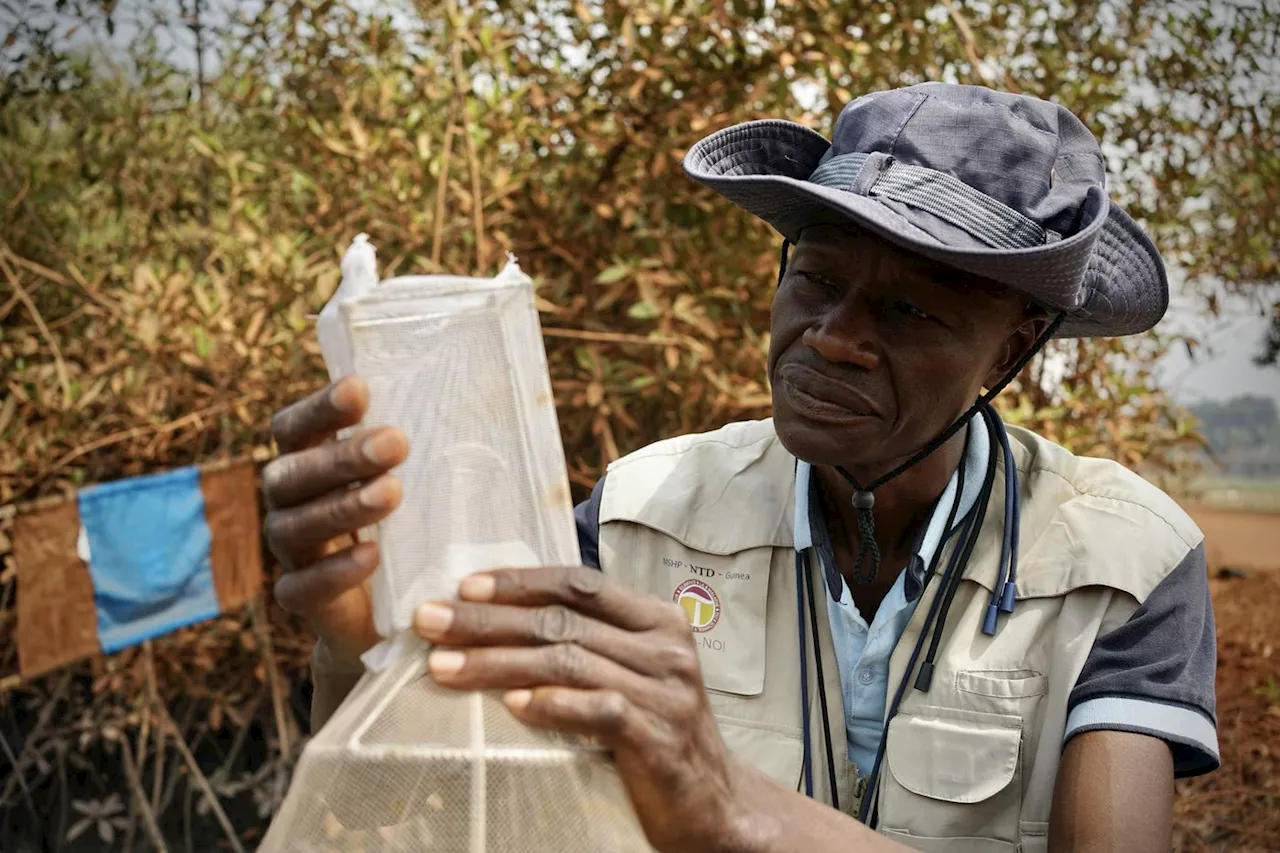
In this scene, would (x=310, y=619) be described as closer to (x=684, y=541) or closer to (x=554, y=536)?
(x=554, y=536)

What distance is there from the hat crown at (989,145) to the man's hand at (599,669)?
39.2 inches

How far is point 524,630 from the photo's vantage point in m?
1.15

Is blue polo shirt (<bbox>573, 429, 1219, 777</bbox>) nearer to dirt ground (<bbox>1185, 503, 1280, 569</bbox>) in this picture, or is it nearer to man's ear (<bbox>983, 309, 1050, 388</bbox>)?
man's ear (<bbox>983, 309, 1050, 388</bbox>)

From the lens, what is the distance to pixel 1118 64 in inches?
149

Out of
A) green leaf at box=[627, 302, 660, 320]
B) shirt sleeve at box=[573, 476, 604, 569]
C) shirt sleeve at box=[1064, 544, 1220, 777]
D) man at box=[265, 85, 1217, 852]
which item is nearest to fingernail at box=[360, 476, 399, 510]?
man at box=[265, 85, 1217, 852]

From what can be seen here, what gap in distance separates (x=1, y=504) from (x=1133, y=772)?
11.4 feet

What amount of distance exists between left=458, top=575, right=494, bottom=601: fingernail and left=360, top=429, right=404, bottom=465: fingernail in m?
0.15

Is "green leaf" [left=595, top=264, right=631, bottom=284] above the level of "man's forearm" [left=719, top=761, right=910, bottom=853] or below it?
above

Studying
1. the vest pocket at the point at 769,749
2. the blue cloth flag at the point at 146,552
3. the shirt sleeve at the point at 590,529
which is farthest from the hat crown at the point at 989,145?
the blue cloth flag at the point at 146,552

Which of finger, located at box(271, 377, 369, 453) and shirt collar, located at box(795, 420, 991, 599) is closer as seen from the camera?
finger, located at box(271, 377, 369, 453)

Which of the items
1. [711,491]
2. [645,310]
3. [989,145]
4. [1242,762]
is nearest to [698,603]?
[711,491]

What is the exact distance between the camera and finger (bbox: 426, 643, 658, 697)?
3.73 ft

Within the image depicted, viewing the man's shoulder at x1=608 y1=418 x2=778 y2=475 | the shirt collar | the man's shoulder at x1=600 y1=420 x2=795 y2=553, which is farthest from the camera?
the man's shoulder at x1=608 y1=418 x2=778 y2=475

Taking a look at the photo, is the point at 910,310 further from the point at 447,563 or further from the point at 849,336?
the point at 447,563
